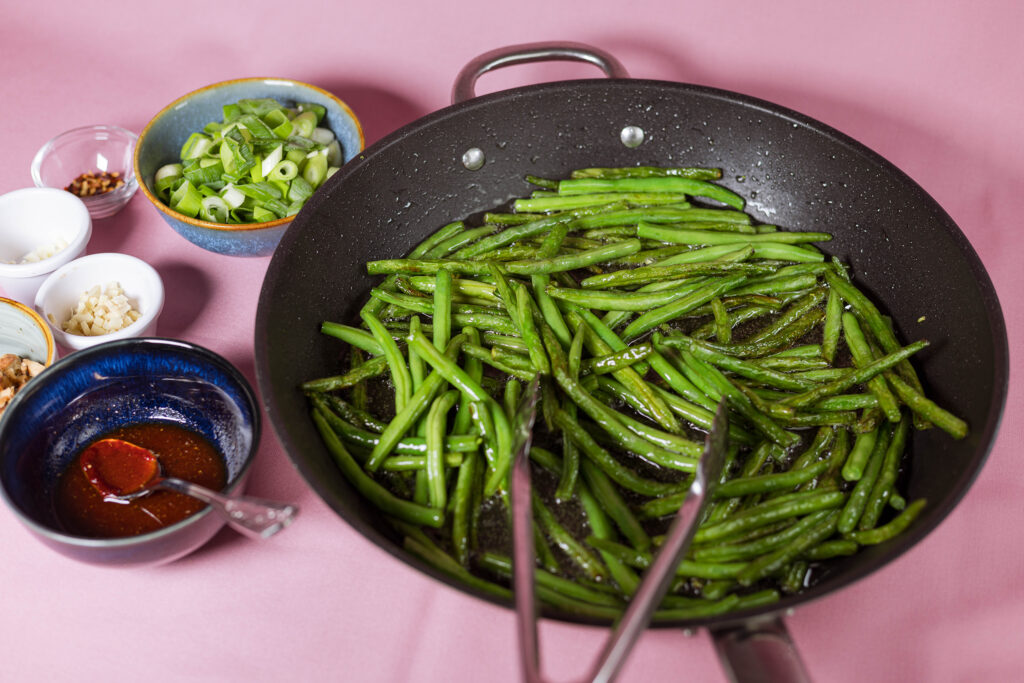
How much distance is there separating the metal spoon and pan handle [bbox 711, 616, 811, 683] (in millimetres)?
1129

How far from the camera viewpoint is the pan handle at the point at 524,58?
340 centimetres

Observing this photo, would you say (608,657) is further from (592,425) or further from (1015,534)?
(1015,534)

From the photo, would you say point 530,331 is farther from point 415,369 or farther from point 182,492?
point 182,492

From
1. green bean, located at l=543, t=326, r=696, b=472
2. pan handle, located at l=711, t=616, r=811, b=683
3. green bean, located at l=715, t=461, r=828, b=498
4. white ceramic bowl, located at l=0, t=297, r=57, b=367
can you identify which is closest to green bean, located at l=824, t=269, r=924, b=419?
green bean, located at l=715, t=461, r=828, b=498

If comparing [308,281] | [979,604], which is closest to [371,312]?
[308,281]

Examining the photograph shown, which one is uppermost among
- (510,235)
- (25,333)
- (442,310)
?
(510,235)

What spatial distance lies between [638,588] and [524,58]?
2.43 meters

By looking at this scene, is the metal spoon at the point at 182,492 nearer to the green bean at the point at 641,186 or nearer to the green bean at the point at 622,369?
the green bean at the point at 622,369

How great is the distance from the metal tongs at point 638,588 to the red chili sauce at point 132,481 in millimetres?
1100

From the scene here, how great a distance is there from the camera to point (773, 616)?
193cm

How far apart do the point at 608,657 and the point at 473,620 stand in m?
1.04

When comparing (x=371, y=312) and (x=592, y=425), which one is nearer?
(x=592, y=425)

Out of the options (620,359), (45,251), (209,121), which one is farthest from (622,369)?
(45,251)

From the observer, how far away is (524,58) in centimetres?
346
